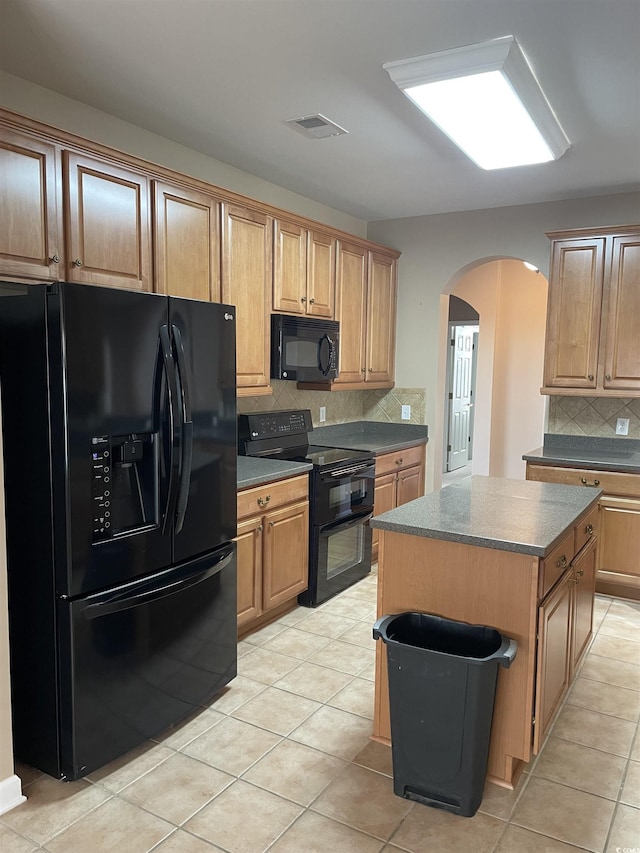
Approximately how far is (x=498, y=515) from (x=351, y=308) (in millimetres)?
2540

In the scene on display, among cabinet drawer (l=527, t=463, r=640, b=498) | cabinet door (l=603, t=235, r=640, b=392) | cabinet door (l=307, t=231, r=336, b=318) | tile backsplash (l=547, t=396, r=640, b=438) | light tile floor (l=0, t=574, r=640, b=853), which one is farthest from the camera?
tile backsplash (l=547, t=396, r=640, b=438)

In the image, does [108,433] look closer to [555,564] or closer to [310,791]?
[310,791]

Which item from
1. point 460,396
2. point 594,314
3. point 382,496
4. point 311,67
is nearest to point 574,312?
point 594,314

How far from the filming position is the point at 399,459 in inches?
189

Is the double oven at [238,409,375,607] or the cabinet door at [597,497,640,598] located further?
the cabinet door at [597,497,640,598]

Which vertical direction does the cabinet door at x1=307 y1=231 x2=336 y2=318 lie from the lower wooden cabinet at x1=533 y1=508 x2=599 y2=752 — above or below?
above

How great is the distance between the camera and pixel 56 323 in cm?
204

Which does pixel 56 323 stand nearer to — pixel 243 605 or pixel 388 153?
pixel 243 605

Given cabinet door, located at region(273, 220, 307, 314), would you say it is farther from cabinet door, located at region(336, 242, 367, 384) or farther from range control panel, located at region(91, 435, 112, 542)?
range control panel, located at region(91, 435, 112, 542)

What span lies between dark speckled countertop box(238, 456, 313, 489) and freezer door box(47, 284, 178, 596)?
2.72ft

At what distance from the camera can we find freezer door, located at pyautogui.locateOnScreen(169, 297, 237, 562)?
244 cm

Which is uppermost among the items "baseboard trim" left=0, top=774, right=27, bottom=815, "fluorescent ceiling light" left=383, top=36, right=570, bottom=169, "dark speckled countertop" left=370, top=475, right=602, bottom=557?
"fluorescent ceiling light" left=383, top=36, right=570, bottom=169

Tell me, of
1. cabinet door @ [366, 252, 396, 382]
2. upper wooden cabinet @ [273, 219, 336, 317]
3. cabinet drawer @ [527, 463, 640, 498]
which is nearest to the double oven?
upper wooden cabinet @ [273, 219, 336, 317]

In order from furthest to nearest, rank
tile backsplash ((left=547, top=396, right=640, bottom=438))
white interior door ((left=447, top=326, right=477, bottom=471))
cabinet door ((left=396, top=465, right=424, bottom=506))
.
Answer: white interior door ((left=447, top=326, right=477, bottom=471)) → cabinet door ((left=396, top=465, right=424, bottom=506)) → tile backsplash ((left=547, top=396, right=640, bottom=438))
